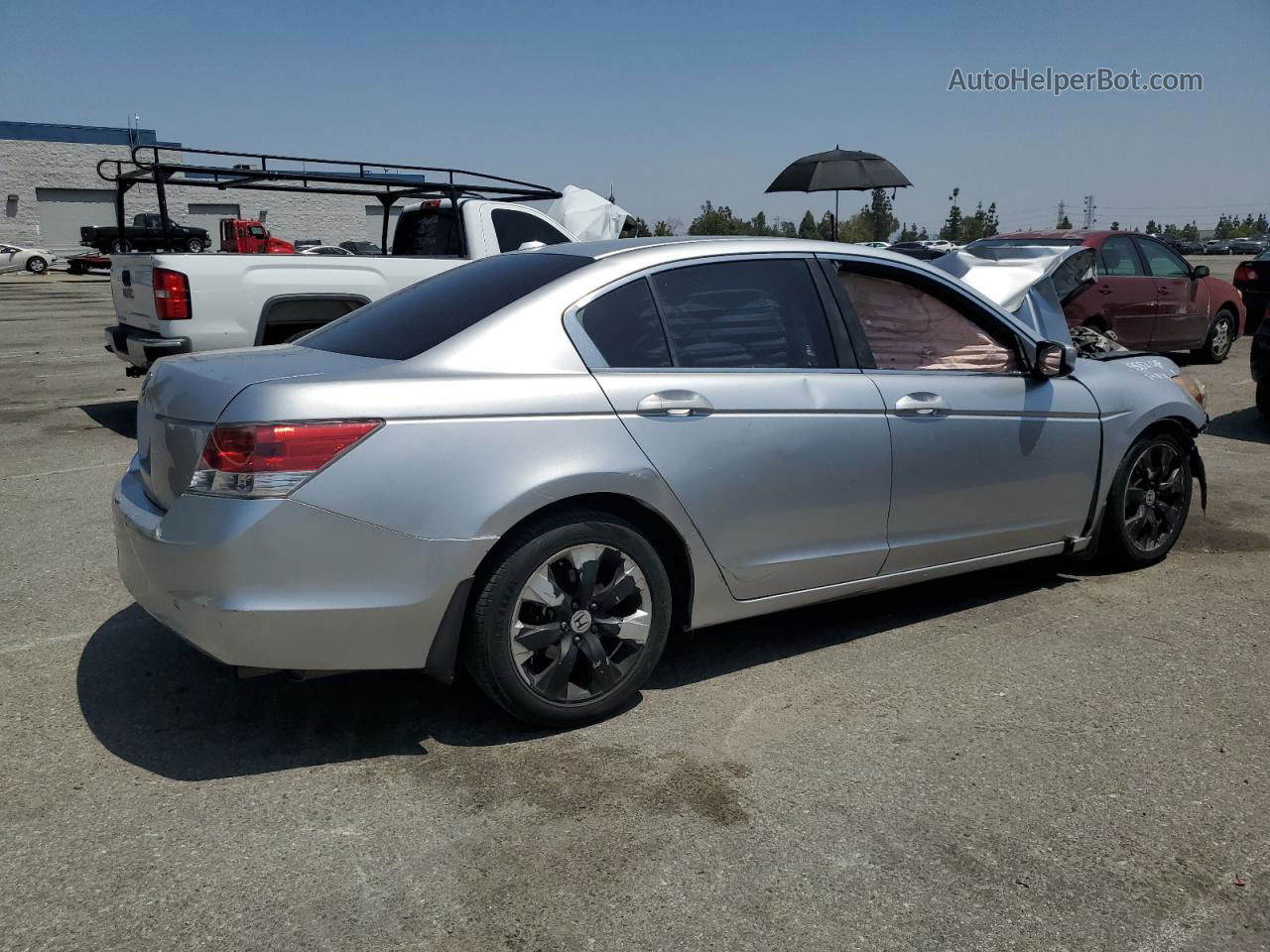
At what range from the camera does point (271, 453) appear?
10.7ft

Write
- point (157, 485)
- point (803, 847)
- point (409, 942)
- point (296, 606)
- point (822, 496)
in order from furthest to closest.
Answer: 1. point (822, 496)
2. point (157, 485)
3. point (296, 606)
4. point (803, 847)
5. point (409, 942)

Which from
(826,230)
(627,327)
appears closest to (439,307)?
(627,327)

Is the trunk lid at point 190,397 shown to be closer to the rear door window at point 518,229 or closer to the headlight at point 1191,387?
the headlight at point 1191,387

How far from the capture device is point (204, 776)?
345 centimetres

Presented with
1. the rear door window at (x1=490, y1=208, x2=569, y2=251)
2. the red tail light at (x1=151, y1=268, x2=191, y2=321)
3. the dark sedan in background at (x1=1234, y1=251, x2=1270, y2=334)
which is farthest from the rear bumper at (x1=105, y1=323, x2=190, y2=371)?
the dark sedan in background at (x1=1234, y1=251, x2=1270, y2=334)

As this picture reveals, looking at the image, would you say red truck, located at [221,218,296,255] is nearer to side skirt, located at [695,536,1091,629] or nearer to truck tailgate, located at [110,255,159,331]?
truck tailgate, located at [110,255,159,331]

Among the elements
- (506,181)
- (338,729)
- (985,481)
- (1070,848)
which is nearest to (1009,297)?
(985,481)

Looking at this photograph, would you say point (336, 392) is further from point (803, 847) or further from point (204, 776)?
point (803, 847)

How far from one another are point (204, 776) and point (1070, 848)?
2487 millimetres

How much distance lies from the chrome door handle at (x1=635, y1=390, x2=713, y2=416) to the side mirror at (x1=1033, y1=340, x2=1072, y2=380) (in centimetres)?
177

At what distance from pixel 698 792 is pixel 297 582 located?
1316 mm

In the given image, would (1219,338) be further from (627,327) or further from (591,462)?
(591,462)

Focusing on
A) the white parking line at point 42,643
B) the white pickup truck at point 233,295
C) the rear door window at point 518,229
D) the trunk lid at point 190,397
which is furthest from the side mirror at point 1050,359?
the rear door window at point 518,229

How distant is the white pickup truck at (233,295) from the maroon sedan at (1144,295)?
621 cm
